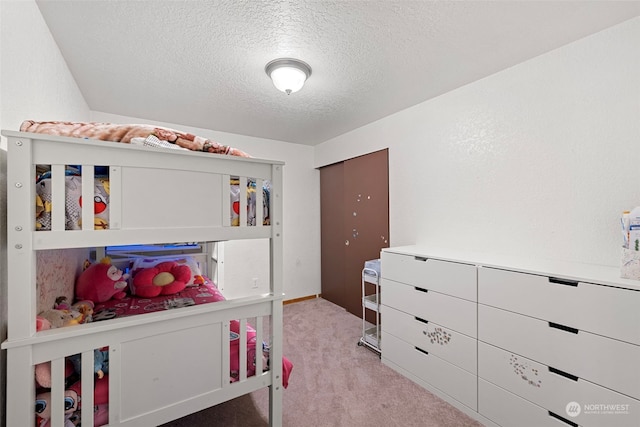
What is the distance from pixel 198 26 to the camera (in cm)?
147

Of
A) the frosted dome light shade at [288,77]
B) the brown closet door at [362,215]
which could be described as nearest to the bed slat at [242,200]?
the frosted dome light shade at [288,77]

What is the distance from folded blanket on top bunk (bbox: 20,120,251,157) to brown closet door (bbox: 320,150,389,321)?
2093 millimetres

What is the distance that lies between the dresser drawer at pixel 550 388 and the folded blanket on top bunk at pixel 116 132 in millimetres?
1880

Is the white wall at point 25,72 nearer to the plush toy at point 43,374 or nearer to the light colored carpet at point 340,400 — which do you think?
the plush toy at point 43,374

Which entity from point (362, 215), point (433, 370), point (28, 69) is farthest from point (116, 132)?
point (362, 215)

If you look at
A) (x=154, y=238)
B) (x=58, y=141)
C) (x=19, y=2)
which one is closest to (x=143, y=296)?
(x=154, y=238)

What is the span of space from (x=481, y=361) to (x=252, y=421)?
142 cm

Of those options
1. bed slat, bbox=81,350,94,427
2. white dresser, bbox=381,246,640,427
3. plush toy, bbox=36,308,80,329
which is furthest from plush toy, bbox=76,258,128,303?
white dresser, bbox=381,246,640,427

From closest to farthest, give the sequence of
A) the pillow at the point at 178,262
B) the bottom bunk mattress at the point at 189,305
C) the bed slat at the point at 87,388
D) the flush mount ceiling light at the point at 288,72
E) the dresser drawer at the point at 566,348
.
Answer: the bed slat at the point at 87,388 → the dresser drawer at the point at 566,348 → the bottom bunk mattress at the point at 189,305 → the flush mount ceiling light at the point at 288,72 → the pillow at the point at 178,262

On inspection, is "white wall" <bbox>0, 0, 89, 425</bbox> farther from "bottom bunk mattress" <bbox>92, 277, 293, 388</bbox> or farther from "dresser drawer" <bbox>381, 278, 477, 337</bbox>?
"dresser drawer" <bbox>381, 278, 477, 337</bbox>

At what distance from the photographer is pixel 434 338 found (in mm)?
1886

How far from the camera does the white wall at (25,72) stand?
1.01m

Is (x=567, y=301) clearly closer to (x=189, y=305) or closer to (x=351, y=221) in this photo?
(x=189, y=305)

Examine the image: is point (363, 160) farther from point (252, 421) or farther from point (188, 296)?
point (252, 421)
